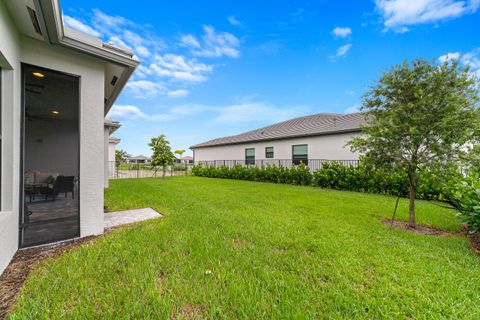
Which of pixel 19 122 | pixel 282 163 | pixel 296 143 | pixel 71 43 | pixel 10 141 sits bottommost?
pixel 282 163

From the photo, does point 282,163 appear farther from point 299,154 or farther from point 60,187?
point 60,187

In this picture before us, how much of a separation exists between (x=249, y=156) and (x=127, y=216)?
13245mm

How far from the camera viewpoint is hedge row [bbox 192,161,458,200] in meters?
6.77

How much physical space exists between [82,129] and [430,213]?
8.46m

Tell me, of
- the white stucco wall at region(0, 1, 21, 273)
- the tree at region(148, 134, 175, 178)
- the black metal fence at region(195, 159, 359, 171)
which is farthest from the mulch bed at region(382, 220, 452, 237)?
the tree at region(148, 134, 175, 178)

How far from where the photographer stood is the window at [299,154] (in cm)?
1337

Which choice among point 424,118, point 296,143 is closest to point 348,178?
point 296,143

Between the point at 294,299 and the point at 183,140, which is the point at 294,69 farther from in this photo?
the point at 183,140

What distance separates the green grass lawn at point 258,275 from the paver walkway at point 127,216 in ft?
2.21

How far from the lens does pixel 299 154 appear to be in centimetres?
1375

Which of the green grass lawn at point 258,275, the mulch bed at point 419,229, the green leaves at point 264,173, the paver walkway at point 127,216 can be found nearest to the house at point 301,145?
the green leaves at point 264,173

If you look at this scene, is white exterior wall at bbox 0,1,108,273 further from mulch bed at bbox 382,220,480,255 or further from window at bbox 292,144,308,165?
window at bbox 292,144,308,165

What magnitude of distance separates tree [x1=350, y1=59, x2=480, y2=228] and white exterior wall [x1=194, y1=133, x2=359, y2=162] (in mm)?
3726

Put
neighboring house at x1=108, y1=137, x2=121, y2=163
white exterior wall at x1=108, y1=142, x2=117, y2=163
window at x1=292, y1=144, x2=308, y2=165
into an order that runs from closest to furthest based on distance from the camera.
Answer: window at x1=292, y1=144, x2=308, y2=165 → neighboring house at x1=108, y1=137, x2=121, y2=163 → white exterior wall at x1=108, y1=142, x2=117, y2=163
